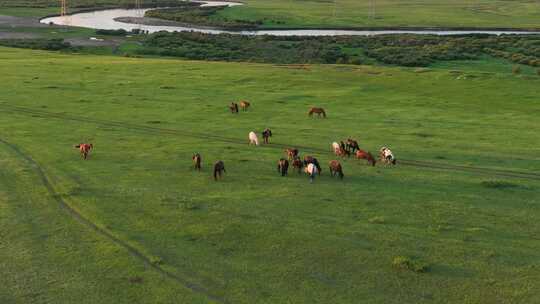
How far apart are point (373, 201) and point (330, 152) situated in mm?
7970

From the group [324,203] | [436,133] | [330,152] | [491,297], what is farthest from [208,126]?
[491,297]

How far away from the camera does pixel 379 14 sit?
165875mm

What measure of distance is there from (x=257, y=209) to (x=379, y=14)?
15448 centimetres

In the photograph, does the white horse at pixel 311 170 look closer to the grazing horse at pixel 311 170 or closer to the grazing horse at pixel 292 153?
the grazing horse at pixel 311 170

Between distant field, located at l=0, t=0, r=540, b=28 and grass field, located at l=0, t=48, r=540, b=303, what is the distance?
111 metres

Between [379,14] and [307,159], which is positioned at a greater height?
[379,14]

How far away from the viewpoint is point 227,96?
4488 cm

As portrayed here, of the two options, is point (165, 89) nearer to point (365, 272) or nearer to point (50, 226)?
point (50, 226)

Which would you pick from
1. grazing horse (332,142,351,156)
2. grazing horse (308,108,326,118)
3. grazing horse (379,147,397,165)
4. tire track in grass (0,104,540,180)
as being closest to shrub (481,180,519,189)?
tire track in grass (0,104,540,180)

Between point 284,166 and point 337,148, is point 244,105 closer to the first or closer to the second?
point 337,148

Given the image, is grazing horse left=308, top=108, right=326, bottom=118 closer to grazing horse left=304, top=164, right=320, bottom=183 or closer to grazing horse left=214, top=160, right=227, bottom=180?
grazing horse left=304, top=164, right=320, bottom=183

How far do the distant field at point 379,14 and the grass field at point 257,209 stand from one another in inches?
4360

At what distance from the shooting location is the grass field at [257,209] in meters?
15.1

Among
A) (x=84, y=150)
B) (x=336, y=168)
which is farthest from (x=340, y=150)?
(x=84, y=150)
